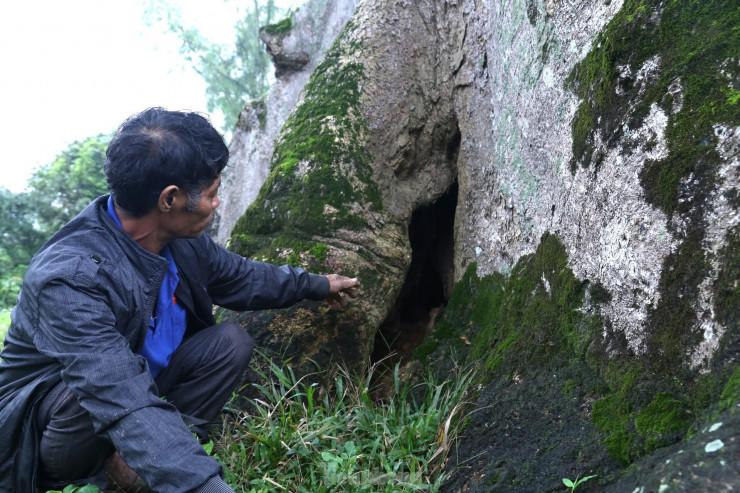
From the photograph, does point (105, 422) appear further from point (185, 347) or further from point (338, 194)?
point (338, 194)

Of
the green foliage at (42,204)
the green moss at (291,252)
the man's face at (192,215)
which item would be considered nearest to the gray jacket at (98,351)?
the man's face at (192,215)

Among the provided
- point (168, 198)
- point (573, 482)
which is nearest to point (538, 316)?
point (573, 482)

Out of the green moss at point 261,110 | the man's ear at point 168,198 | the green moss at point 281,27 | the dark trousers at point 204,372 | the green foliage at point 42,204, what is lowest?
the green foliage at point 42,204

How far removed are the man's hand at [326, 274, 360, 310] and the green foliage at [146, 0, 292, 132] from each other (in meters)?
18.1

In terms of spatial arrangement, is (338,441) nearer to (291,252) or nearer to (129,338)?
(129,338)

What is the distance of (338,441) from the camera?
9.57 ft

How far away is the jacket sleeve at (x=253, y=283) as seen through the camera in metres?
3.20

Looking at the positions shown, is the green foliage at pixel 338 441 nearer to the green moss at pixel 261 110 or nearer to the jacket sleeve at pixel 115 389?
the jacket sleeve at pixel 115 389

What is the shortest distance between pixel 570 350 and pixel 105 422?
1.81 m

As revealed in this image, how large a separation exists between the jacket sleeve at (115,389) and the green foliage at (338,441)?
0.67 metres

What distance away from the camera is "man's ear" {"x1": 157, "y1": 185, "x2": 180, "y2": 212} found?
2.50 meters

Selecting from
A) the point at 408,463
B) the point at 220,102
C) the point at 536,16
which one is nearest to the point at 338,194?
the point at 536,16

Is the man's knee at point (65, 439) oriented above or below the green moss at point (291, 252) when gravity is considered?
below

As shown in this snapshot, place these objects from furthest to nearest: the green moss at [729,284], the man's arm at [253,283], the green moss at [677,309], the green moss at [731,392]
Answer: the man's arm at [253,283] < the green moss at [677,309] < the green moss at [729,284] < the green moss at [731,392]
